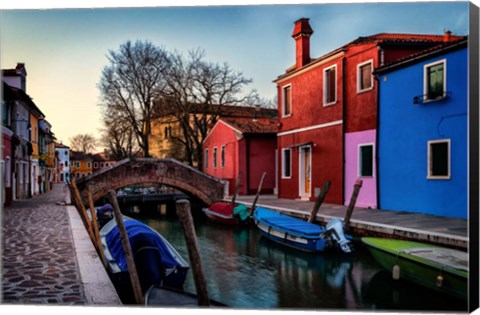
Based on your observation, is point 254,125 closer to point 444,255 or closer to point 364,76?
point 364,76

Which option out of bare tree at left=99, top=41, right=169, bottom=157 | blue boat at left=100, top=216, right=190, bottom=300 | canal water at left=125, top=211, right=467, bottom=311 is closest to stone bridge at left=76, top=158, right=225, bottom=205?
bare tree at left=99, top=41, right=169, bottom=157

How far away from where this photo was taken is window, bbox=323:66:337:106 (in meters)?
10.3

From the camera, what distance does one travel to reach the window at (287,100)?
1203 cm

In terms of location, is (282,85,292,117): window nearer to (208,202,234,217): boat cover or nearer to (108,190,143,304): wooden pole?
(208,202,234,217): boat cover

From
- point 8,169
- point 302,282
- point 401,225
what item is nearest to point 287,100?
point 401,225

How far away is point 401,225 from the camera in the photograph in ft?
21.6

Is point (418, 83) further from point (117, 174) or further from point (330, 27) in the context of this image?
point (117, 174)

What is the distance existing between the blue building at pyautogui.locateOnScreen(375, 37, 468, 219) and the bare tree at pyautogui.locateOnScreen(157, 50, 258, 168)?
2.71m

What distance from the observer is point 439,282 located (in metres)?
4.54

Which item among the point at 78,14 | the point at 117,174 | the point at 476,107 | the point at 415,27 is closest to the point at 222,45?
the point at 78,14

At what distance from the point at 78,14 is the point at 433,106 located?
202 inches

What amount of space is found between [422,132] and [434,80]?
0.81m

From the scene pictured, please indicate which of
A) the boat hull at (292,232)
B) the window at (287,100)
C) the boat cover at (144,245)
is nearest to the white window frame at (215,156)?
the window at (287,100)

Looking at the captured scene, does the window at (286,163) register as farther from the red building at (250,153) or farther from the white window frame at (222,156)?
the white window frame at (222,156)
